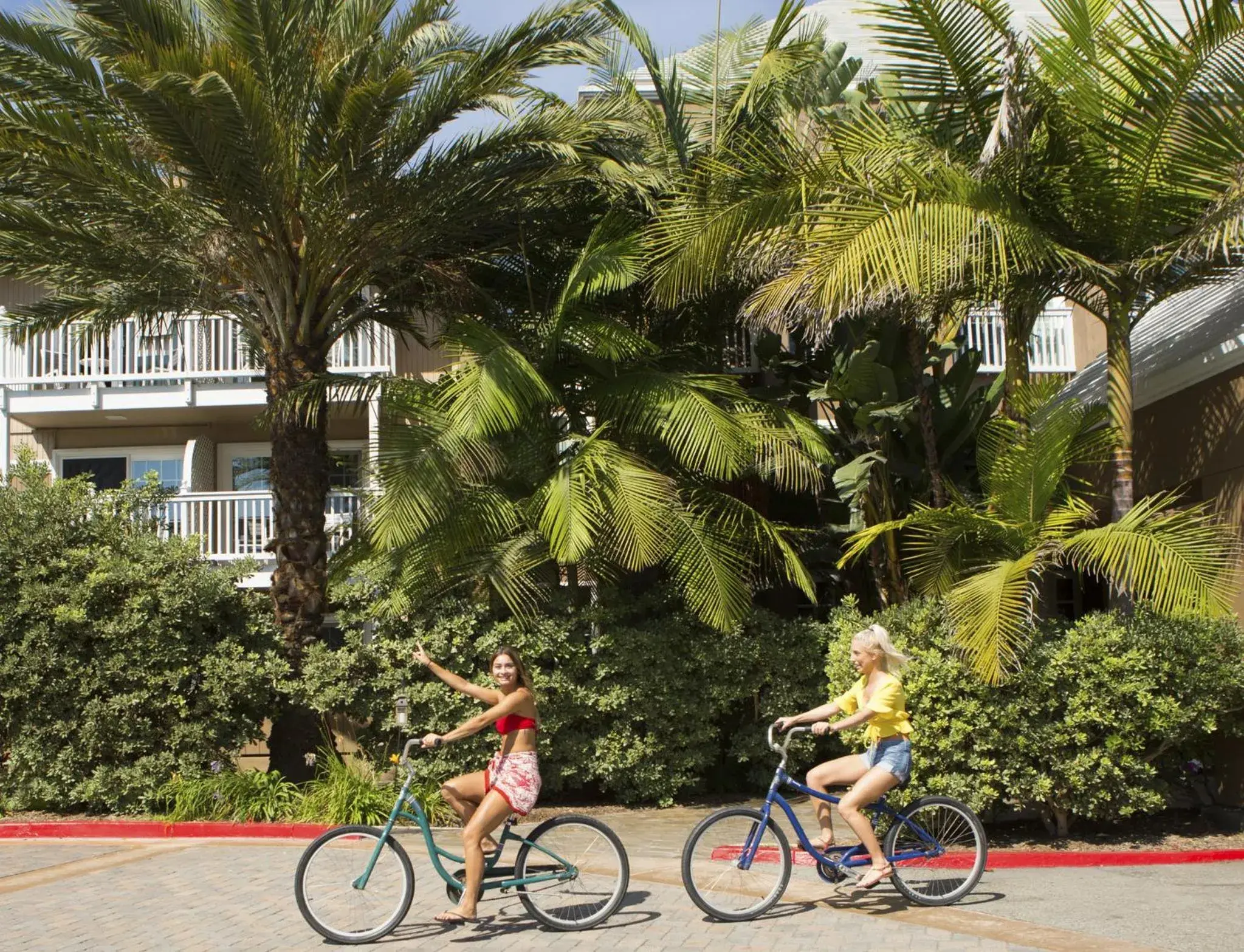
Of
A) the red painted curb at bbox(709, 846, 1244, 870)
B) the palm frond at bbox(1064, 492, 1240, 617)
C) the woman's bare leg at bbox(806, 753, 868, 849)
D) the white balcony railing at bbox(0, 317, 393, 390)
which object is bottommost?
the red painted curb at bbox(709, 846, 1244, 870)

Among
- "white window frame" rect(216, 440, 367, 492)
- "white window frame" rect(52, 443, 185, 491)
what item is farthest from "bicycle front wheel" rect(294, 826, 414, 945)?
"white window frame" rect(52, 443, 185, 491)

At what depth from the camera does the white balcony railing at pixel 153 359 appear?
67.1ft

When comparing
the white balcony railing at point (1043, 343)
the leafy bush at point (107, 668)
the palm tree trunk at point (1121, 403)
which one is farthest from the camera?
the white balcony railing at point (1043, 343)

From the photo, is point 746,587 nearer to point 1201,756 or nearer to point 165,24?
point 1201,756

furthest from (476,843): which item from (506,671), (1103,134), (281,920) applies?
(1103,134)

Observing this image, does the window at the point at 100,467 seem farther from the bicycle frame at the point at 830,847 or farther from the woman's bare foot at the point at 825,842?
the woman's bare foot at the point at 825,842

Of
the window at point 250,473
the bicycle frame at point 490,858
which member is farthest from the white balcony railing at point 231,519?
the bicycle frame at point 490,858

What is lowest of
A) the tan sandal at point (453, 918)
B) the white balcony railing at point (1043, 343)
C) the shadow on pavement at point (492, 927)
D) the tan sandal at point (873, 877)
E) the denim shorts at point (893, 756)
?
the shadow on pavement at point (492, 927)

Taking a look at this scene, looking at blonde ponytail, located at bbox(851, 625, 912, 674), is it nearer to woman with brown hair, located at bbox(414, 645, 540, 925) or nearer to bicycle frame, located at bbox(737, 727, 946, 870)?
bicycle frame, located at bbox(737, 727, 946, 870)

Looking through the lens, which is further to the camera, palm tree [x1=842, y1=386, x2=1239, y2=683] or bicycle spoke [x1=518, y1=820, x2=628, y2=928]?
palm tree [x1=842, y1=386, x2=1239, y2=683]

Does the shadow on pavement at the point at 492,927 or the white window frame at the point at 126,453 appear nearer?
the shadow on pavement at the point at 492,927

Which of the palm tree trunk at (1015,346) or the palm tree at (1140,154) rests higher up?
the palm tree at (1140,154)

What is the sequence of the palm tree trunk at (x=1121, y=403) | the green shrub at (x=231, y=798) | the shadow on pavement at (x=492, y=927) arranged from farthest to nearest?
the green shrub at (x=231, y=798), the palm tree trunk at (x=1121, y=403), the shadow on pavement at (x=492, y=927)

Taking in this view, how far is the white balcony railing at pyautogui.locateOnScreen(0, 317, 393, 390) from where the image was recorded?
2045 cm
